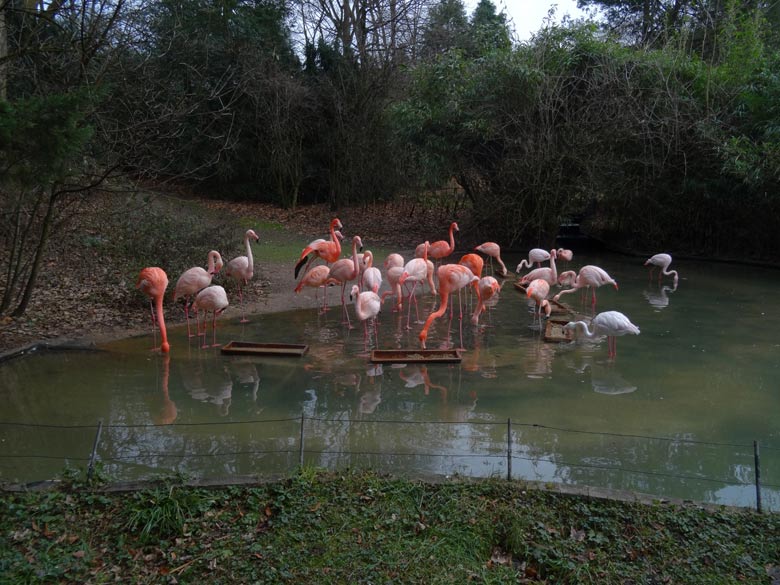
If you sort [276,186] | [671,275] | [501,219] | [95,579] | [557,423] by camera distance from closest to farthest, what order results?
[95,579] < [557,423] < [671,275] < [501,219] < [276,186]

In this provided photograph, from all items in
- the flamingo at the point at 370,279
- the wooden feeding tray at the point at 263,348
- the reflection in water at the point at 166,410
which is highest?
the flamingo at the point at 370,279

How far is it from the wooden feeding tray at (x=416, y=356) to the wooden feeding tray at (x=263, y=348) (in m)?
0.77

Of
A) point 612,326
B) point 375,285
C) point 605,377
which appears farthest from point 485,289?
point 605,377

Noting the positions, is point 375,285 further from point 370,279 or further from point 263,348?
point 263,348

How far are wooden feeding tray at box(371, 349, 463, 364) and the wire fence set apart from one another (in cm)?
153

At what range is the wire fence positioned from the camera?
394 cm

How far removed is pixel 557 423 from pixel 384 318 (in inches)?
155

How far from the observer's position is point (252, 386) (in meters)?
5.64

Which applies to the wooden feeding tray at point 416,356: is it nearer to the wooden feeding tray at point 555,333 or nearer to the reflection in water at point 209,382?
the wooden feeding tray at point 555,333

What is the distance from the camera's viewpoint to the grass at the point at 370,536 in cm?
299

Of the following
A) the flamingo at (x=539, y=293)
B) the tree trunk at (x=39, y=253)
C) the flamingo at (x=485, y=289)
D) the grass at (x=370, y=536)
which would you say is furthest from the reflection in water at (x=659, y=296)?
the tree trunk at (x=39, y=253)

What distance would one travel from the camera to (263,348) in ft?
21.5

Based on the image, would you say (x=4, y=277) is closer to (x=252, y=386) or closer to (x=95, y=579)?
(x=252, y=386)

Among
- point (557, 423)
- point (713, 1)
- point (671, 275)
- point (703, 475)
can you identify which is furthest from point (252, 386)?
Answer: point (713, 1)
